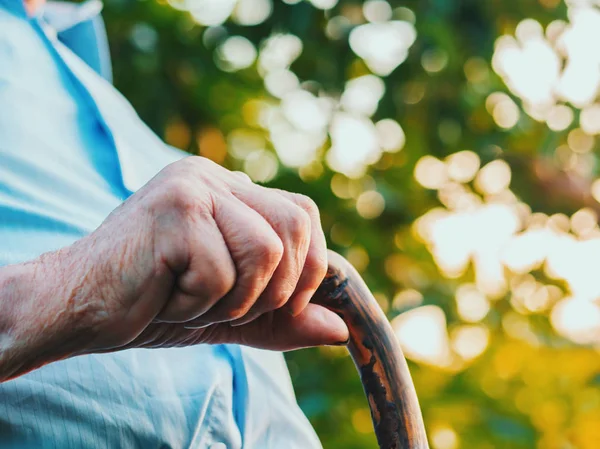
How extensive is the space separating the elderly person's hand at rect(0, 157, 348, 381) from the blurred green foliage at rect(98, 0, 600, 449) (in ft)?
3.43

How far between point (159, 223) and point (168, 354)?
0.24m

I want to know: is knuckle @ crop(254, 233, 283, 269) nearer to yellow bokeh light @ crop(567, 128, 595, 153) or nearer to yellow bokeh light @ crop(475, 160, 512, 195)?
yellow bokeh light @ crop(475, 160, 512, 195)

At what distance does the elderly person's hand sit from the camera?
1.08ft

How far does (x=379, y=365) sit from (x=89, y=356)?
0.66ft

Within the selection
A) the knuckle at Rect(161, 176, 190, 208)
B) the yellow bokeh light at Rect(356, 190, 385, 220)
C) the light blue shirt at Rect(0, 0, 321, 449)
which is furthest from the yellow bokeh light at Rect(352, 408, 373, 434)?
the knuckle at Rect(161, 176, 190, 208)

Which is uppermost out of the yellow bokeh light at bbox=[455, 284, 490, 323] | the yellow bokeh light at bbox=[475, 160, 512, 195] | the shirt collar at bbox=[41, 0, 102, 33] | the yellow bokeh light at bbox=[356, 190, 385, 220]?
the shirt collar at bbox=[41, 0, 102, 33]

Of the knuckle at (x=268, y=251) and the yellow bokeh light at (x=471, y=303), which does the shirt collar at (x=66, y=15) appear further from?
the yellow bokeh light at (x=471, y=303)

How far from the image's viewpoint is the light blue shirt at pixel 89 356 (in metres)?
0.48

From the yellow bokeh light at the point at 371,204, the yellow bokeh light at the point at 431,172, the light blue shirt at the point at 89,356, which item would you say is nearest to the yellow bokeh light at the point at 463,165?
the yellow bokeh light at the point at 431,172

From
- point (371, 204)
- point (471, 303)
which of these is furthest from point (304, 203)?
point (471, 303)

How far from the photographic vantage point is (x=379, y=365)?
1.50 ft

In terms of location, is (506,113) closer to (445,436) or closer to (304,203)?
(445,436)

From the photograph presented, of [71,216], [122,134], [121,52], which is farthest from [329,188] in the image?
[71,216]

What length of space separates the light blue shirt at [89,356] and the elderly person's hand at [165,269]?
137 millimetres
